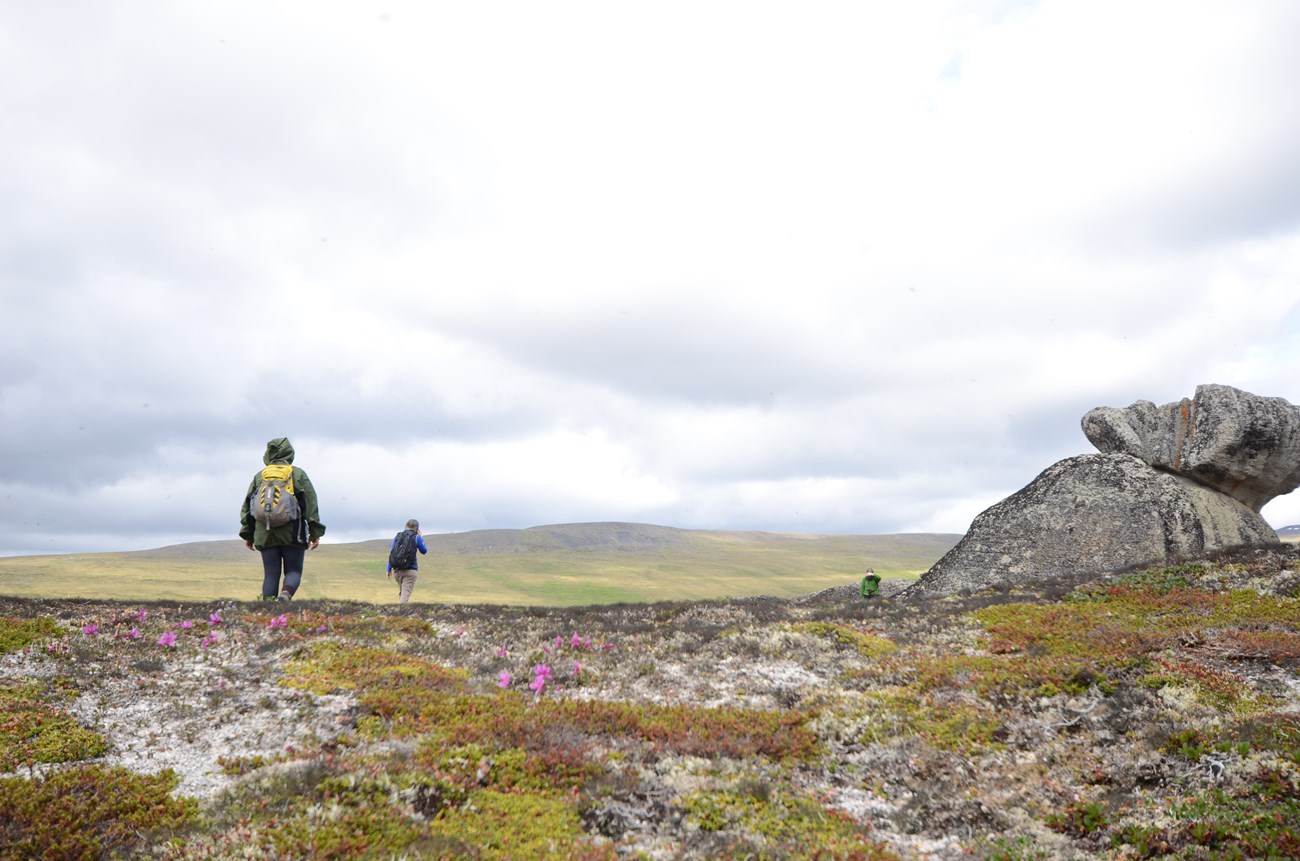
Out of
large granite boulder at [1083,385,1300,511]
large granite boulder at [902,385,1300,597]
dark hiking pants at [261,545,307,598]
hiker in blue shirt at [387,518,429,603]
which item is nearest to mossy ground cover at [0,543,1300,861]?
dark hiking pants at [261,545,307,598]

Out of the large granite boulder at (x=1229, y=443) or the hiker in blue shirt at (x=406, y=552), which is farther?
the large granite boulder at (x=1229, y=443)

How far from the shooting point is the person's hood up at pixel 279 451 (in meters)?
21.7

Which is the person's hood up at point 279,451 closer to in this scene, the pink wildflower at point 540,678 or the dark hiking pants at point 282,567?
the dark hiking pants at point 282,567

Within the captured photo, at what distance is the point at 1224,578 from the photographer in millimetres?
19875

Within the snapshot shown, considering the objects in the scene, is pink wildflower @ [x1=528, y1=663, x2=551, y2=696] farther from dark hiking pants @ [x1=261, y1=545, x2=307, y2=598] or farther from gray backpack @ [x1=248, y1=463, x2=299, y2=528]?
dark hiking pants @ [x1=261, y1=545, x2=307, y2=598]

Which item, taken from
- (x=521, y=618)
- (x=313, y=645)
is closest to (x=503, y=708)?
(x=313, y=645)

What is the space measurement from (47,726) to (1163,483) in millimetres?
33894

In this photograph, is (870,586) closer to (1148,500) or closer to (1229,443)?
(1148,500)

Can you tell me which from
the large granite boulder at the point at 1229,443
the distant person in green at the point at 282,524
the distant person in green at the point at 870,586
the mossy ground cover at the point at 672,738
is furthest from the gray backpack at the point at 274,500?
the large granite boulder at the point at 1229,443

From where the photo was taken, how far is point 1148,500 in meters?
28.3

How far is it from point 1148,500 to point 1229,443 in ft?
16.1

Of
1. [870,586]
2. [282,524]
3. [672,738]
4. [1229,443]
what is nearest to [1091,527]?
[1229,443]

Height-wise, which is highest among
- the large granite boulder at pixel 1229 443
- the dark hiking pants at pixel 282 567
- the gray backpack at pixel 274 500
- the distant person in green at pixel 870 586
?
the large granite boulder at pixel 1229 443

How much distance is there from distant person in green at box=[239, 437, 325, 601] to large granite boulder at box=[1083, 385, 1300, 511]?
32692 mm
